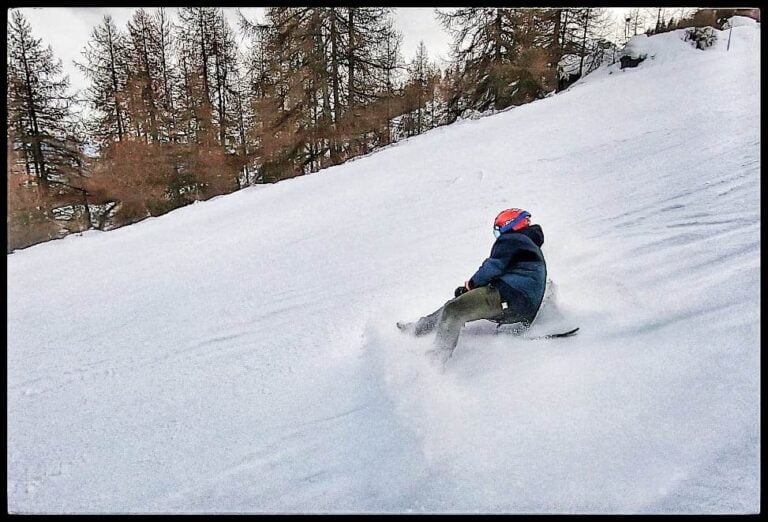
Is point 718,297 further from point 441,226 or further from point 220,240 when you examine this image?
point 220,240

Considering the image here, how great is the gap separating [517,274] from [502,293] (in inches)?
7.0

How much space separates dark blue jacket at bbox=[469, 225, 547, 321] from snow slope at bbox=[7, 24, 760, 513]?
1.16 ft

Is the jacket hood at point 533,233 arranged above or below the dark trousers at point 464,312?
above

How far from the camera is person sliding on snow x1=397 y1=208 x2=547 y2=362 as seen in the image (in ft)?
10.5

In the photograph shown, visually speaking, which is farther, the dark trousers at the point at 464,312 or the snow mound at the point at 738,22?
the snow mound at the point at 738,22

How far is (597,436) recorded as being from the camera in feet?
8.29

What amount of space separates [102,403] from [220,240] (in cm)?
423

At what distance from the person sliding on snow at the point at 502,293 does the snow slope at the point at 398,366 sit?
→ 20 centimetres

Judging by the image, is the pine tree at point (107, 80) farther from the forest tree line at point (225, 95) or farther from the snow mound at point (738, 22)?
the snow mound at point (738, 22)

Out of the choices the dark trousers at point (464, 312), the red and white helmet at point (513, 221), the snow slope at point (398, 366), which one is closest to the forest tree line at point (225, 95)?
the snow slope at point (398, 366)

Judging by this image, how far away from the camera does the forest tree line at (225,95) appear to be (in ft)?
52.5

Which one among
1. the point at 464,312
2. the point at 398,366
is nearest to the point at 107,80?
the point at 398,366

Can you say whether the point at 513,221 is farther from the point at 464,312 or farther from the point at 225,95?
the point at 225,95

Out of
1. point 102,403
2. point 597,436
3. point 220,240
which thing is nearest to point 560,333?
point 597,436
